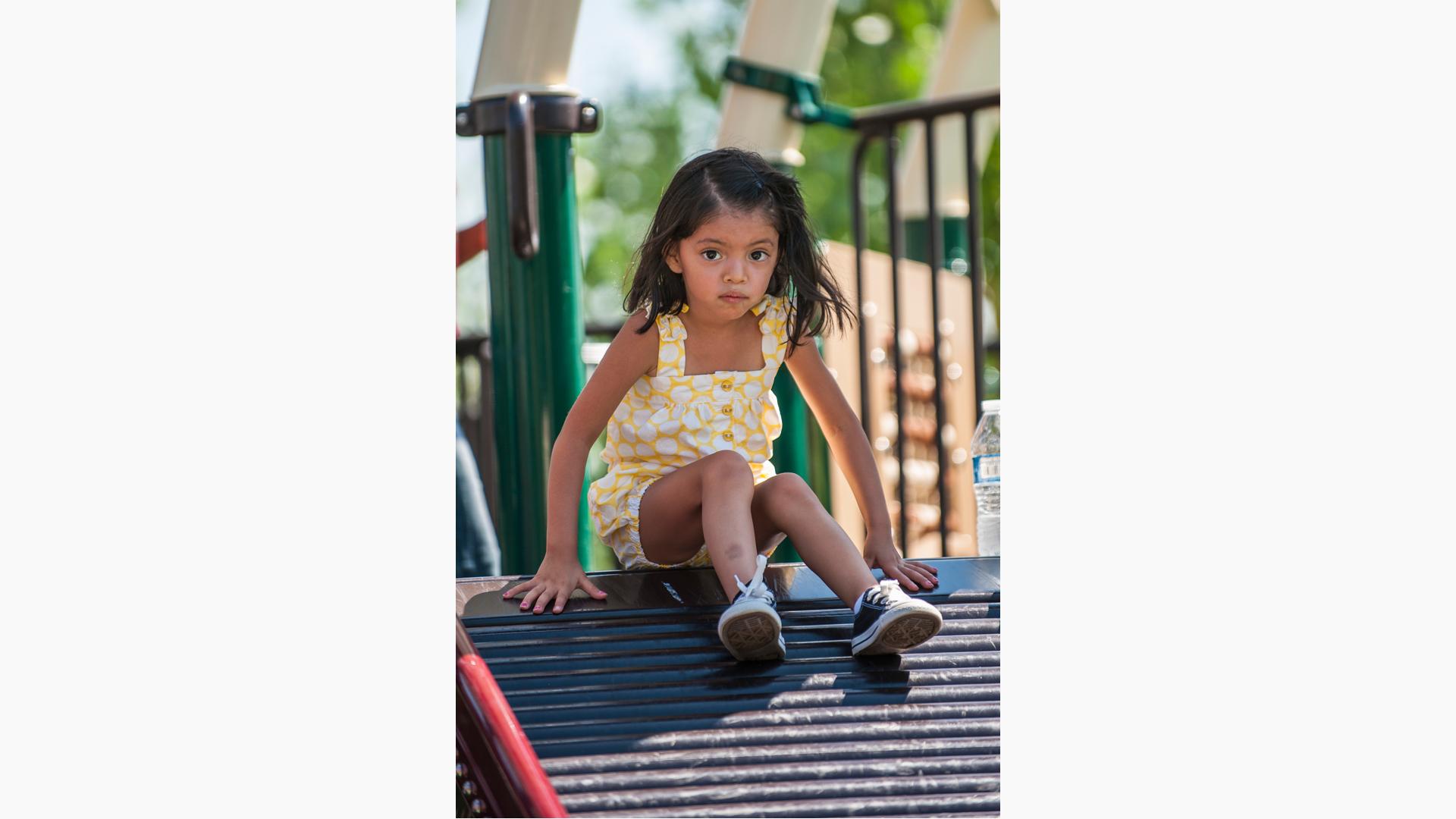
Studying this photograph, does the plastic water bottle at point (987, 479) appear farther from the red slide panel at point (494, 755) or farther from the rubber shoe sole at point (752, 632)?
the red slide panel at point (494, 755)

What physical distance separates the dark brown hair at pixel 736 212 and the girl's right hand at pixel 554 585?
49cm

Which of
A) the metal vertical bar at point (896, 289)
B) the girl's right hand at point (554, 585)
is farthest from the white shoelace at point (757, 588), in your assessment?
the metal vertical bar at point (896, 289)

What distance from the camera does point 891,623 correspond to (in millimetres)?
2111

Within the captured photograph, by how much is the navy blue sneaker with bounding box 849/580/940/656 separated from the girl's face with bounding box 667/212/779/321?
66 cm

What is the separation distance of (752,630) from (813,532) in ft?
1.20

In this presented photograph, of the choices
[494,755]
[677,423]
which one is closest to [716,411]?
[677,423]

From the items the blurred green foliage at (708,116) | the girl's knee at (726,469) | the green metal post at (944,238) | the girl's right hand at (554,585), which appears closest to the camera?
the girl's right hand at (554,585)

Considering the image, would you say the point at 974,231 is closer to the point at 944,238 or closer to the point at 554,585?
the point at 554,585

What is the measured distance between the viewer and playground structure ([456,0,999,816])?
186 centimetres

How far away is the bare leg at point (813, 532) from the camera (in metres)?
2.34

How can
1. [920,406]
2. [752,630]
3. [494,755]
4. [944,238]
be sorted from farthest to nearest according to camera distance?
[944,238] < [920,406] < [752,630] < [494,755]

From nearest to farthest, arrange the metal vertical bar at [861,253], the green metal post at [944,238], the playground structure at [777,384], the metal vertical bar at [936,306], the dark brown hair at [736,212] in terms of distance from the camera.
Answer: the playground structure at [777,384], the dark brown hair at [736,212], the metal vertical bar at [936,306], the metal vertical bar at [861,253], the green metal post at [944,238]

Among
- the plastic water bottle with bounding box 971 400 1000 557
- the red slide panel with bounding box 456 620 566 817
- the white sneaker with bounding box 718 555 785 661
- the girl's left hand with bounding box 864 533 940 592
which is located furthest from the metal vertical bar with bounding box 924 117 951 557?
the red slide panel with bounding box 456 620 566 817

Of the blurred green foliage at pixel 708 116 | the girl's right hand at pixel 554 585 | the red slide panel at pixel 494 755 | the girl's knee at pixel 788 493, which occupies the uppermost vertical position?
the blurred green foliage at pixel 708 116
